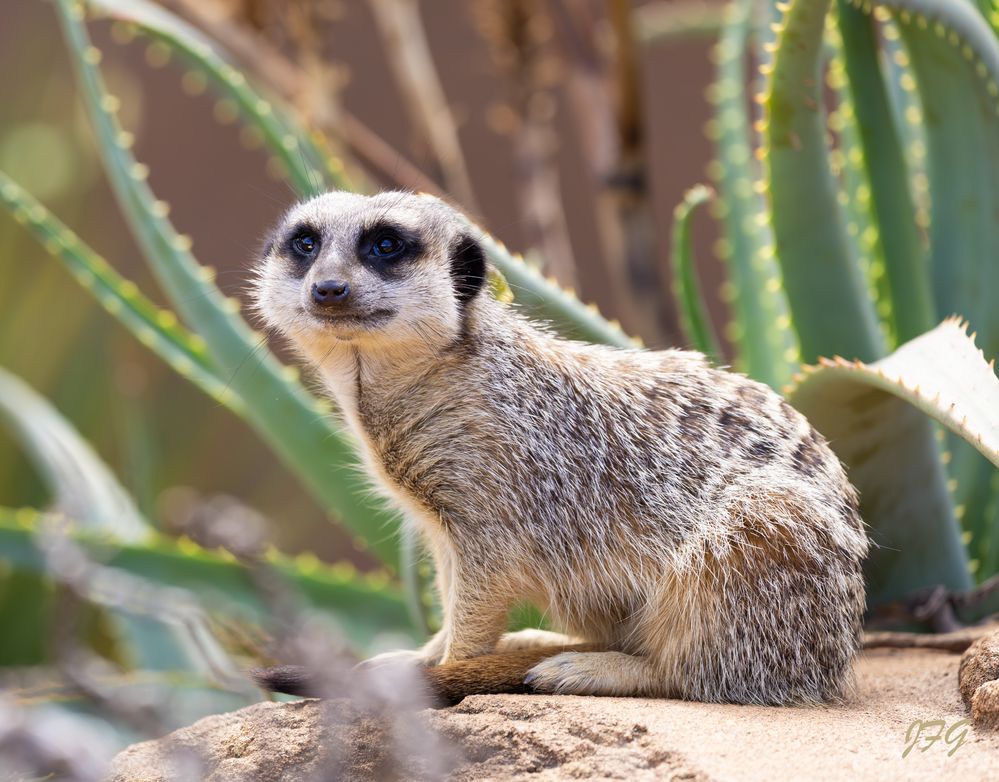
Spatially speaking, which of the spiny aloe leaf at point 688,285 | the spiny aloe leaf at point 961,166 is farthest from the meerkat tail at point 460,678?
the spiny aloe leaf at point 961,166

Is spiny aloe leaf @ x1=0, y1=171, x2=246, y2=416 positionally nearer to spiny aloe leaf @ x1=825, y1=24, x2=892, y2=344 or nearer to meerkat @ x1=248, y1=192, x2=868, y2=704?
meerkat @ x1=248, y1=192, x2=868, y2=704

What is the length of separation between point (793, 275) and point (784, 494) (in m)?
0.65

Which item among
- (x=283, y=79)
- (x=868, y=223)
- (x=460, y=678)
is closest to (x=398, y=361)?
(x=460, y=678)

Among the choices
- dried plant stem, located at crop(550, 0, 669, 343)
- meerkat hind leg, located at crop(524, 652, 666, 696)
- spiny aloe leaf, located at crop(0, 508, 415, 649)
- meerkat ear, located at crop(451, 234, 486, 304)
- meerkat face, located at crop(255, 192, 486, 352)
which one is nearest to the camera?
meerkat hind leg, located at crop(524, 652, 666, 696)

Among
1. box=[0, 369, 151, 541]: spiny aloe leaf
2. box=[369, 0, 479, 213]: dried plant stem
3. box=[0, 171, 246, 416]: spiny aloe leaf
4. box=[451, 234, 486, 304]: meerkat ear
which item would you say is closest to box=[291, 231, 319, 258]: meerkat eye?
box=[451, 234, 486, 304]: meerkat ear

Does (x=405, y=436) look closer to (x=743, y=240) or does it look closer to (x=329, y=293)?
(x=329, y=293)

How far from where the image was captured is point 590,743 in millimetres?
1330

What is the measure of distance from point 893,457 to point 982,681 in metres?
0.58

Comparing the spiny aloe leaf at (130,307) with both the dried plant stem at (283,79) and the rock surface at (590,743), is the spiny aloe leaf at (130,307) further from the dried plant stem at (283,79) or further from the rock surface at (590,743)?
the rock surface at (590,743)

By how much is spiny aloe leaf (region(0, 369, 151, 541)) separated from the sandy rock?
189cm

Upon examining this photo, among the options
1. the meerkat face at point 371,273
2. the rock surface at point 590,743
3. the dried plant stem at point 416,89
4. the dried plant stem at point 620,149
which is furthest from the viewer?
the dried plant stem at point 416,89

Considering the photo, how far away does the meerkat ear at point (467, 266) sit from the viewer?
1.79m

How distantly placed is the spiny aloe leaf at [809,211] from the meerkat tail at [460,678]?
0.91 metres

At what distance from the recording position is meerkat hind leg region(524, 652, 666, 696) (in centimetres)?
157
